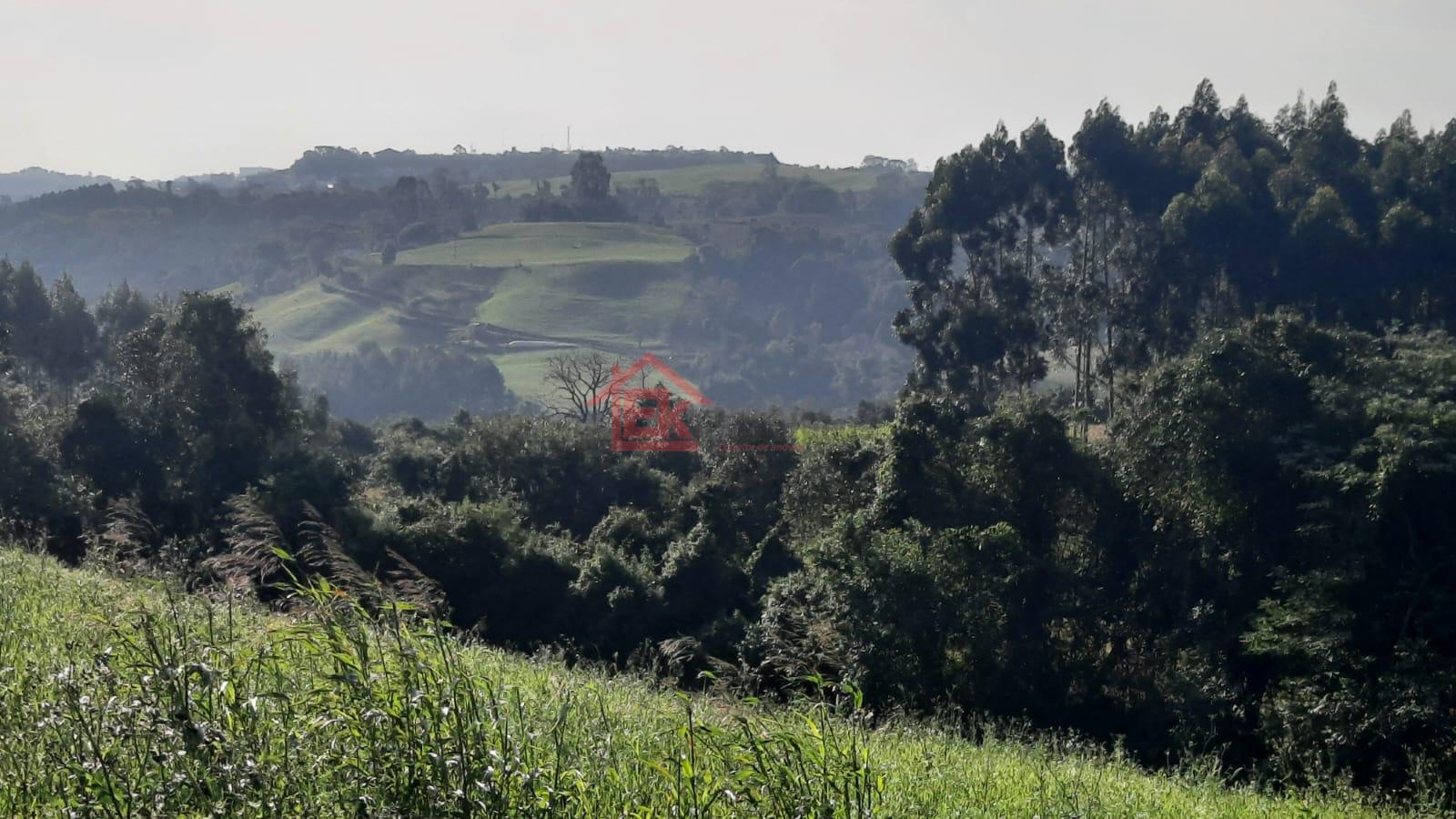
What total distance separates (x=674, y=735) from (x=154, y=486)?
22.5m

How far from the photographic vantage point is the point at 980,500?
19875 mm

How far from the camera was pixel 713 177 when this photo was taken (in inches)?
6855

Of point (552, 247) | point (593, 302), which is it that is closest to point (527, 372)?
point (593, 302)

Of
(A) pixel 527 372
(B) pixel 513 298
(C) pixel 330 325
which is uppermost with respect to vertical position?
(B) pixel 513 298

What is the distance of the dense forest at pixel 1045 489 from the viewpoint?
1645 cm

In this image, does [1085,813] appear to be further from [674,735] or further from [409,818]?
[409,818]

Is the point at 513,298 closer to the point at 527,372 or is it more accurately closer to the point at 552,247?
the point at 552,247

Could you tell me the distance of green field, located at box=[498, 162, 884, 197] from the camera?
166 m

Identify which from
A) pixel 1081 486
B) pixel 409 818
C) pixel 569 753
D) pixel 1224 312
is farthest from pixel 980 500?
pixel 409 818

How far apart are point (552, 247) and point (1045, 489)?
11354 cm

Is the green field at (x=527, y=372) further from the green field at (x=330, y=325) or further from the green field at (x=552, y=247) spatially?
the green field at (x=552, y=247)

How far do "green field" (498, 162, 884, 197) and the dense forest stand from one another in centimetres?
13276

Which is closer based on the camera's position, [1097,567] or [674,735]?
[674,735]

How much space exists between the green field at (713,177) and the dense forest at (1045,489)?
436 feet
